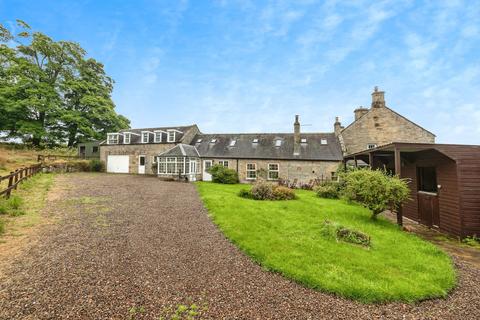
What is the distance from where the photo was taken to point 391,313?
12.3 ft

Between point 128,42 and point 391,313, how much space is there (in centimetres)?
2495

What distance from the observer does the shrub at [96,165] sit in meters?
29.7

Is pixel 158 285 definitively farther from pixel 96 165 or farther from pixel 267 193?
pixel 96 165

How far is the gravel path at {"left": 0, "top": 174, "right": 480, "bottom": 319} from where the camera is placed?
3570 mm

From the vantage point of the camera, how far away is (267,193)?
49.9 feet

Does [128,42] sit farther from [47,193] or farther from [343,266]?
[343,266]

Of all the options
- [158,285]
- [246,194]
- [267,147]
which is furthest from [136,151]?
[158,285]

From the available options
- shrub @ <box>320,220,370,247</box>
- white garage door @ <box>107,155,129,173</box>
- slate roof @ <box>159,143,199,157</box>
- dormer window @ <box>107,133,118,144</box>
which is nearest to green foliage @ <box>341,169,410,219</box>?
shrub @ <box>320,220,370,247</box>

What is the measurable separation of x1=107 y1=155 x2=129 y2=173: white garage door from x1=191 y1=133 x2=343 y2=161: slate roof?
10.6 metres

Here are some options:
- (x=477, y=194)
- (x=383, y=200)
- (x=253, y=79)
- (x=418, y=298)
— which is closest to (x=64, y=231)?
(x=418, y=298)

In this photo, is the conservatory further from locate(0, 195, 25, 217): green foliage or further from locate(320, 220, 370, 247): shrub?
locate(320, 220, 370, 247): shrub

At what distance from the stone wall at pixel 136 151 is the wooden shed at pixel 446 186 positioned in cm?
2552

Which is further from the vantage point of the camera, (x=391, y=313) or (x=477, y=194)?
(x=477, y=194)

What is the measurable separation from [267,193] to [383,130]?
17841 millimetres
